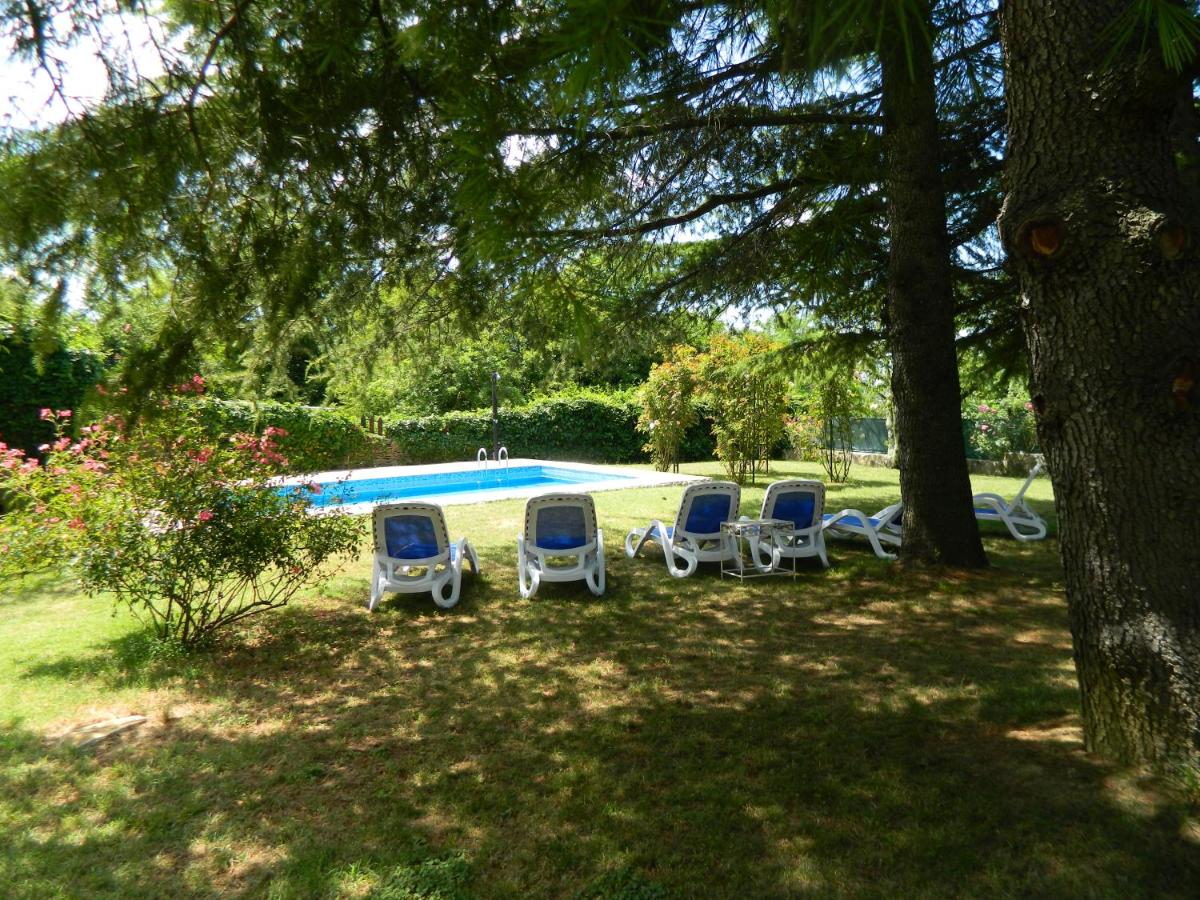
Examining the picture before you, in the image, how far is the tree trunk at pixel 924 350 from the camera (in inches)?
272

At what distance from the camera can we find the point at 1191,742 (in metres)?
2.76

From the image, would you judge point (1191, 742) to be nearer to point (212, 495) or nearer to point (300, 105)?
point (300, 105)

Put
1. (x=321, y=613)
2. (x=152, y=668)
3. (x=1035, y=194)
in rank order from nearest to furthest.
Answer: (x=1035, y=194), (x=152, y=668), (x=321, y=613)

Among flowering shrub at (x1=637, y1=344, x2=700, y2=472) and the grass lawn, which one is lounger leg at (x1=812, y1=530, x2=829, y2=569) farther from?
flowering shrub at (x1=637, y1=344, x2=700, y2=472)

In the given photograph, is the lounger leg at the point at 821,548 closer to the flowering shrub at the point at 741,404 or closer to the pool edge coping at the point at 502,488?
the pool edge coping at the point at 502,488

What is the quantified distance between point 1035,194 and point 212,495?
5.41m

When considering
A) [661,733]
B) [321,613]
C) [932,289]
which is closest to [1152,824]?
[661,733]

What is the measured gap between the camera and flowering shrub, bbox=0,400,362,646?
16.7 feet

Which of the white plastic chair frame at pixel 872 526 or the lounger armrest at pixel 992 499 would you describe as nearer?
the white plastic chair frame at pixel 872 526

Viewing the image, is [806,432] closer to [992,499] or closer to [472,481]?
[992,499]

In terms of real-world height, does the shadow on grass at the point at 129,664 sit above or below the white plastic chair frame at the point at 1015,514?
below

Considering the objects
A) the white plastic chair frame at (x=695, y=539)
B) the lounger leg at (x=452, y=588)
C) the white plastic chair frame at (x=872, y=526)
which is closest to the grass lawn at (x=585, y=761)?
the lounger leg at (x=452, y=588)

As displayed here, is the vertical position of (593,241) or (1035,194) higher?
(593,241)

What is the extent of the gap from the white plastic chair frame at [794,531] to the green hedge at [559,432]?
15.0m
